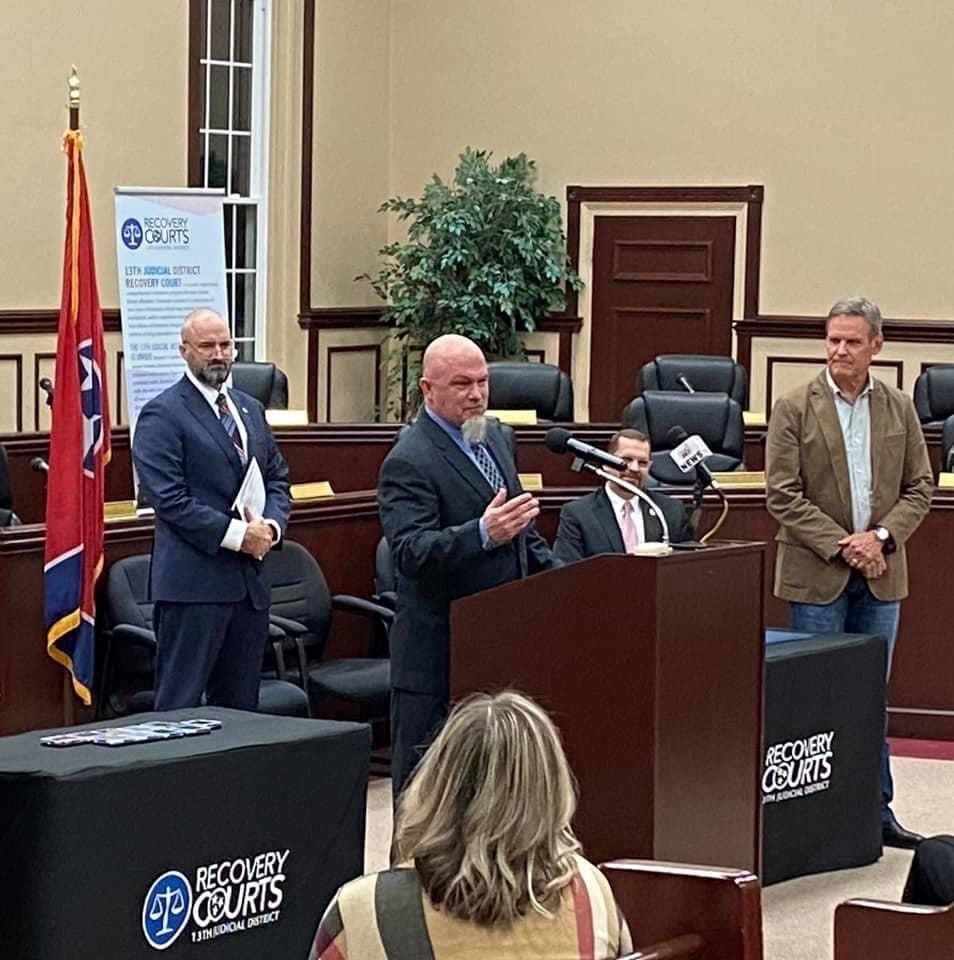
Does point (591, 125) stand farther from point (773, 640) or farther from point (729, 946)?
point (729, 946)

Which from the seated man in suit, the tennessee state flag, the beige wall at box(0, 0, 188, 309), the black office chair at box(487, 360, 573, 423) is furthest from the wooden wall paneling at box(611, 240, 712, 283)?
the seated man in suit

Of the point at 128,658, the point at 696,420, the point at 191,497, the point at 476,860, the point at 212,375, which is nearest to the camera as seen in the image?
the point at 476,860

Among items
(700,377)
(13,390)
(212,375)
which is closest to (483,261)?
(700,377)

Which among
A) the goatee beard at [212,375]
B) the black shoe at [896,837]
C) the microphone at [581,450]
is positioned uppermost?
the goatee beard at [212,375]

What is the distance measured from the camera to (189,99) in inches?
468

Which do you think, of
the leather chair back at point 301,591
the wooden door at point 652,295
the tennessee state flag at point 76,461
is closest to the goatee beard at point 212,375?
the tennessee state flag at point 76,461

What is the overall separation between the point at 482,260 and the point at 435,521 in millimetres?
8310

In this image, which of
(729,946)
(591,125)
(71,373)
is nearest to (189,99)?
(591,125)

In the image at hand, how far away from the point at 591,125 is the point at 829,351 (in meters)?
7.78

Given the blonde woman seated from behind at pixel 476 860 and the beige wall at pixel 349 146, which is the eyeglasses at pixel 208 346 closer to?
the blonde woman seated from behind at pixel 476 860

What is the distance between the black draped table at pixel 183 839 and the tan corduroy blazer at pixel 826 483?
1.92 meters

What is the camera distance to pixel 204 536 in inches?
220

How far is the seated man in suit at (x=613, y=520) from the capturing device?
243 inches

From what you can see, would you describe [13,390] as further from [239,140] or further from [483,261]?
[483,261]
